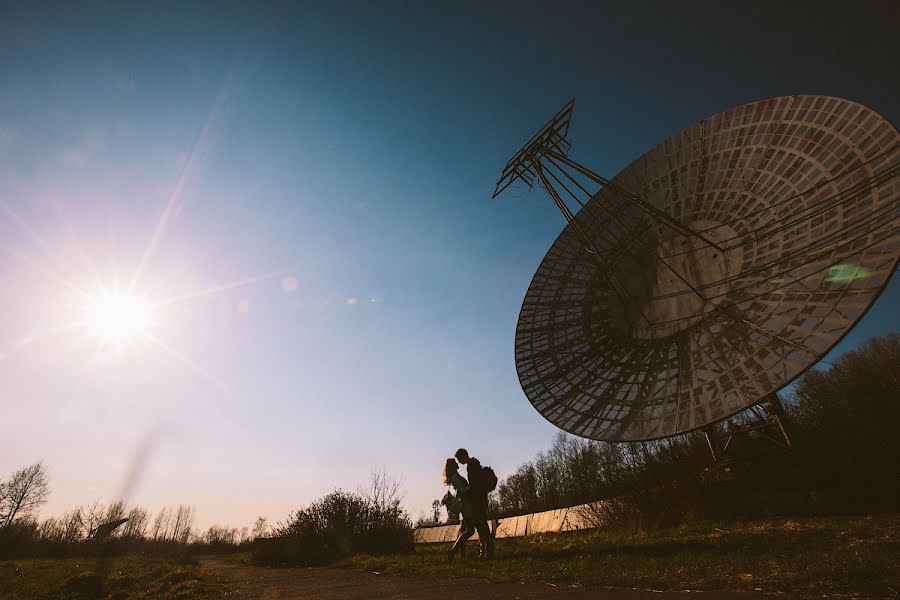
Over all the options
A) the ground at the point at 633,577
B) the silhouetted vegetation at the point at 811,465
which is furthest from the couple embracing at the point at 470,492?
the silhouetted vegetation at the point at 811,465

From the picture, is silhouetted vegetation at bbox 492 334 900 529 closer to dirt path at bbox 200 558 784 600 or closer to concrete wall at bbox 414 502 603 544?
Result: concrete wall at bbox 414 502 603 544

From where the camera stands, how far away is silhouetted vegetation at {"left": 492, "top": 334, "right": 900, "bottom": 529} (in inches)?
635

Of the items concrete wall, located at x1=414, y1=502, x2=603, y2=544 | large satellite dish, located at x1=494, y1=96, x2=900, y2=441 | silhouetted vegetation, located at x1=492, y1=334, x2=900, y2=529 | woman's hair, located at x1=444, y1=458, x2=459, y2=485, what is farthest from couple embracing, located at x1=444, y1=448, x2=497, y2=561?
concrete wall, located at x1=414, y1=502, x2=603, y2=544

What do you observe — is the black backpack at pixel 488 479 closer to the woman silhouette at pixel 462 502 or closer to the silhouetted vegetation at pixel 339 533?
the woman silhouette at pixel 462 502

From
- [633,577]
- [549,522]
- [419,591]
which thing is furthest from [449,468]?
[549,522]

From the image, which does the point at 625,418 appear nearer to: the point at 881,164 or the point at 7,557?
the point at 881,164

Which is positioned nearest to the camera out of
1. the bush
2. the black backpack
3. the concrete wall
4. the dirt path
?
the dirt path

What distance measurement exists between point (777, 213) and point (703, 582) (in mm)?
12962

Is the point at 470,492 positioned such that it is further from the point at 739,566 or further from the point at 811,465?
the point at 811,465

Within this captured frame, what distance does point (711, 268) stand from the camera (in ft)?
49.9

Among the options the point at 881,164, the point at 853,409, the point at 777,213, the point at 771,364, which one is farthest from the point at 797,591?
the point at 853,409

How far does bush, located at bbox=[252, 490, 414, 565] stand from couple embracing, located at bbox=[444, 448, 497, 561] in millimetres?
5830

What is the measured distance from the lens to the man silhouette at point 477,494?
10.1m

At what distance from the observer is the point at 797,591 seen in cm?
429
